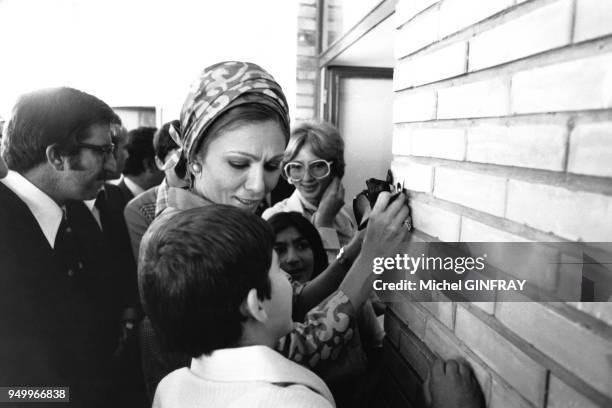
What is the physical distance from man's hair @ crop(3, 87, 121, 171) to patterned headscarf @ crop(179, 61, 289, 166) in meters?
0.58

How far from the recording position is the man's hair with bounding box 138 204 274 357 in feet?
2.66

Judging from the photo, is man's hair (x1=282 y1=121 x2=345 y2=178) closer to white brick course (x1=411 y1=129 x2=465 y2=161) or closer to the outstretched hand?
white brick course (x1=411 y1=129 x2=465 y2=161)

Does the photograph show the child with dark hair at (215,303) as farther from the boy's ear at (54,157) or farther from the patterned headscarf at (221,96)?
the boy's ear at (54,157)

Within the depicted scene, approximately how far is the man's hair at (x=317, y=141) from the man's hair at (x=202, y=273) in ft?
4.48

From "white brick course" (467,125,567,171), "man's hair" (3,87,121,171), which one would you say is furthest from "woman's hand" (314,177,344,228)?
"white brick course" (467,125,567,171)

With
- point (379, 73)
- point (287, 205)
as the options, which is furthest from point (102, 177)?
point (379, 73)

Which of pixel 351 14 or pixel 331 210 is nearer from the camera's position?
pixel 331 210

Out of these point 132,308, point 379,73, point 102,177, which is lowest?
point 132,308

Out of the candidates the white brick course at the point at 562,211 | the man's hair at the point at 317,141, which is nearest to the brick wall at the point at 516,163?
the white brick course at the point at 562,211

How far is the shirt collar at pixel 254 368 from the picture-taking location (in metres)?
0.78

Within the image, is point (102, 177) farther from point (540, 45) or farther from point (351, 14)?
point (351, 14)

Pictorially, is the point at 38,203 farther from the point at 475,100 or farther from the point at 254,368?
the point at 475,100

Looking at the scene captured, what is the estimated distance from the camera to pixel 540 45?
707mm

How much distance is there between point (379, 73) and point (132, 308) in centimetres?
253
